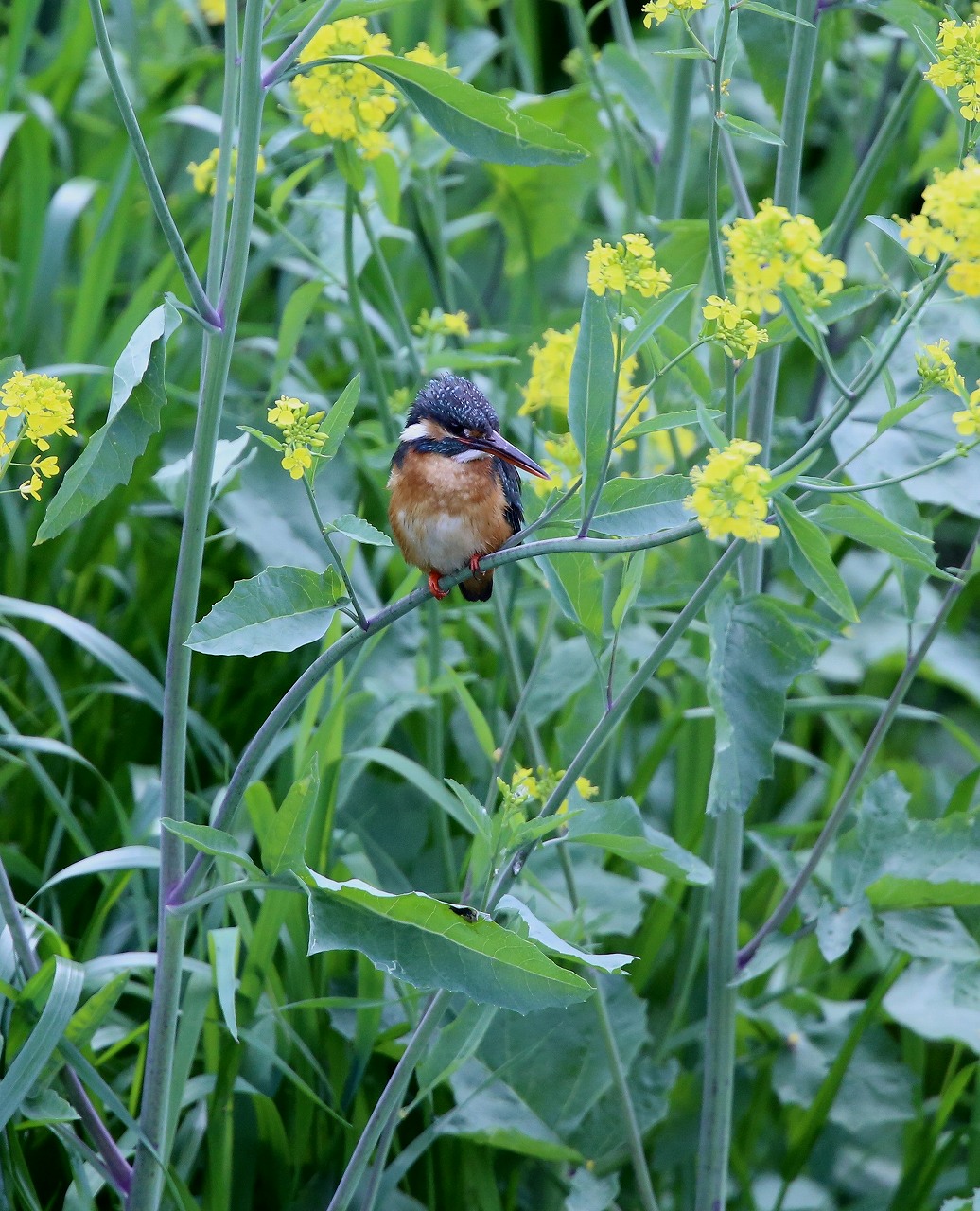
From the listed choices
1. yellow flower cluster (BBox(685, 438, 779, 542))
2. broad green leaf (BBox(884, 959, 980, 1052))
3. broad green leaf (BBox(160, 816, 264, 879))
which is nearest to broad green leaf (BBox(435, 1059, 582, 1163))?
broad green leaf (BBox(884, 959, 980, 1052))

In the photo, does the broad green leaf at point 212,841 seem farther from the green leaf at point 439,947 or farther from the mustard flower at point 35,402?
the mustard flower at point 35,402

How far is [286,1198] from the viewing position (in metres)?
2.11

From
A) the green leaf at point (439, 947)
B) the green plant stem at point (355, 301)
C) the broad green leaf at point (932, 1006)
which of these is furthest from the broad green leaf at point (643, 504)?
the broad green leaf at point (932, 1006)

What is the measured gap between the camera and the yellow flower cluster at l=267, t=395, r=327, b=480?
1.36 meters

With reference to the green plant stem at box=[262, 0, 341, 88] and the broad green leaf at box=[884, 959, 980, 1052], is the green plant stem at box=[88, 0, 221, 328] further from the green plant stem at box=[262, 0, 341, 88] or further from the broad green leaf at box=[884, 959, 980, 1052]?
the broad green leaf at box=[884, 959, 980, 1052]

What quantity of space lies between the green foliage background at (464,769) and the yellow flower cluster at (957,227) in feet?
0.40

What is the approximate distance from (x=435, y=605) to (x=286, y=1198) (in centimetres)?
105

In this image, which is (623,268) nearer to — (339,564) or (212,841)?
(339,564)

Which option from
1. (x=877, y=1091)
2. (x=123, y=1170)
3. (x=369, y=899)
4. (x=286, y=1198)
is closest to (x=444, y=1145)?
(x=286, y=1198)

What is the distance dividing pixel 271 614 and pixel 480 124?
66 cm

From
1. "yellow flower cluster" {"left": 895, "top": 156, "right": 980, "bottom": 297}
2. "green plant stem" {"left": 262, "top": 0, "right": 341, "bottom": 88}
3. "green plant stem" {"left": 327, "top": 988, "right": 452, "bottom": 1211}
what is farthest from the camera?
"green plant stem" {"left": 327, "top": 988, "right": 452, "bottom": 1211}

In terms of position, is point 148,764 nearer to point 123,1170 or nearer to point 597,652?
point 123,1170

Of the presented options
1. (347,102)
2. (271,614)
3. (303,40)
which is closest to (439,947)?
(271,614)

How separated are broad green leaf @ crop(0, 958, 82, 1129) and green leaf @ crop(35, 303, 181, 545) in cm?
61
